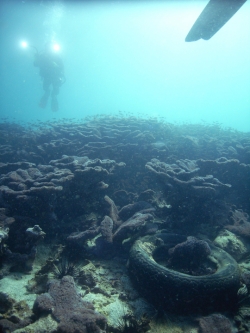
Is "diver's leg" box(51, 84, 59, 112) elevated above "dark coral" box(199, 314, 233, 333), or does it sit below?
above

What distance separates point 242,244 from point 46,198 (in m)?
6.68

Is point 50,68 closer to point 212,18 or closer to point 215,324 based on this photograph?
point 212,18

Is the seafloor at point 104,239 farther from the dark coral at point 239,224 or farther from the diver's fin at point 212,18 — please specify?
the diver's fin at point 212,18

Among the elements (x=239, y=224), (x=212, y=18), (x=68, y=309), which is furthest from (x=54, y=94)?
(x=68, y=309)

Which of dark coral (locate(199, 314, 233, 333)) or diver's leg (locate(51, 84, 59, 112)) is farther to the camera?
diver's leg (locate(51, 84, 59, 112))

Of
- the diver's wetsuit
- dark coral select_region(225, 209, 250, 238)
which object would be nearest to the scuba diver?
the diver's wetsuit

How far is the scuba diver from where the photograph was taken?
108 ft

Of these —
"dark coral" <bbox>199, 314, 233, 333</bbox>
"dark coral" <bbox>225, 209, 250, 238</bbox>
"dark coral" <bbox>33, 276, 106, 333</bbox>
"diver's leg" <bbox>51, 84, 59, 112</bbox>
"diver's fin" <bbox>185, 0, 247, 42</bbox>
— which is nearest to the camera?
"dark coral" <bbox>33, 276, 106, 333</bbox>

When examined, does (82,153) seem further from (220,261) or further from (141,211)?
(220,261)

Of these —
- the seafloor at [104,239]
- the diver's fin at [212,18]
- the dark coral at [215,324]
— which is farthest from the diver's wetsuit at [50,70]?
the dark coral at [215,324]

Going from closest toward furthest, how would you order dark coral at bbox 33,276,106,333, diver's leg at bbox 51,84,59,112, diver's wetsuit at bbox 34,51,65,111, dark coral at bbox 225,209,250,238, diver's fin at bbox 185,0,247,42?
dark coral at bbox 33,276,106,333 → diver's fin at bbox 185,0,247,42 → dark coral at bbox 225,209,250,238 → diver's wetsuit at bbox 34,51,65,111 → diver's leg at bbox 51,84,59,112

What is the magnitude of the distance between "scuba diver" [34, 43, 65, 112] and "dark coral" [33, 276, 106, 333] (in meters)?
36.3

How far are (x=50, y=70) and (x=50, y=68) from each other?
0.33 meters

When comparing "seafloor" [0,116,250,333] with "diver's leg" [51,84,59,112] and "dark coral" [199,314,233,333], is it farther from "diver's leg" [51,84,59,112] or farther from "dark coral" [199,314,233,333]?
"diver's leg" [51,84,59,112]
